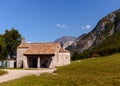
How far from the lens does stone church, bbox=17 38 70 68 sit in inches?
2724

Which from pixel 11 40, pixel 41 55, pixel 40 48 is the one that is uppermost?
pixel 11 40

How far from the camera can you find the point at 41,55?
228ft

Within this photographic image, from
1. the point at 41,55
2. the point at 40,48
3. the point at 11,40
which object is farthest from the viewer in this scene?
the point at 11,40

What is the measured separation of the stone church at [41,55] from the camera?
69.2 meters

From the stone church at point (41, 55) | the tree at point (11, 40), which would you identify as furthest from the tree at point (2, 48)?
the stone church at point (41, 55)

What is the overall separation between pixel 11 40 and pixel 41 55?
2759cm

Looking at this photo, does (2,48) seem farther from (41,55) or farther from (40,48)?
(41,55)

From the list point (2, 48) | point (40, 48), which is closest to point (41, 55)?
point (40, 48)

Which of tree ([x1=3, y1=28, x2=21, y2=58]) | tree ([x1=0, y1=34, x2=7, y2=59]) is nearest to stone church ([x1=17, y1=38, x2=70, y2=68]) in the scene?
tree ([x1=0, y1=34, x2=7, y2=59])

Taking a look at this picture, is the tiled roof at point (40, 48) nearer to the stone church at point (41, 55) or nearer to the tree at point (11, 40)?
the stone church at point (41, 55)

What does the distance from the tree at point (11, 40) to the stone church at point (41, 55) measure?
2007 centimetres

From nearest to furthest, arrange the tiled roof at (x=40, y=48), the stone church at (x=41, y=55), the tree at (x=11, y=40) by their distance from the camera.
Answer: the stone church at (x=41, y=55) < the tiled roof at (x=40, y=48) < the tree at (x=11, y=40)

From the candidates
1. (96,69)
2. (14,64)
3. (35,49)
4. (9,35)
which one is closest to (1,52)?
(9,35)

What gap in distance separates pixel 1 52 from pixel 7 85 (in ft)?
215
